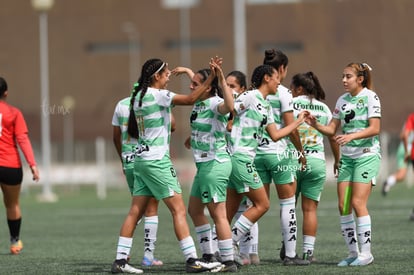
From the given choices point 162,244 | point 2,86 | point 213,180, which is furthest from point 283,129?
point 162,244

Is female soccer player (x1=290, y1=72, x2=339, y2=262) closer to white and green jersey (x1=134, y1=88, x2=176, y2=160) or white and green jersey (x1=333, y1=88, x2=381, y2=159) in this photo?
white and green jersey (x1=333, y1=88, x2=381, y2=159)

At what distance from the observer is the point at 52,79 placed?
218 feet

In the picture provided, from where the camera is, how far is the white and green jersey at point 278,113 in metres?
11.2

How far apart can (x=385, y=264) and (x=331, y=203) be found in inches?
630

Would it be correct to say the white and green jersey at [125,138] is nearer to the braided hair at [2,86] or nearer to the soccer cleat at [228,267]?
the soccer cleat at [228,267]

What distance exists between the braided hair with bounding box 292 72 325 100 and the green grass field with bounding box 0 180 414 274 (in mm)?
1917

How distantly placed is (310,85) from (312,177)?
1054 mm

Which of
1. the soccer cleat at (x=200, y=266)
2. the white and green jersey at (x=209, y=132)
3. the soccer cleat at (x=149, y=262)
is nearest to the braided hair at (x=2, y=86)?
the soccer cleat at (x=149, y=262)

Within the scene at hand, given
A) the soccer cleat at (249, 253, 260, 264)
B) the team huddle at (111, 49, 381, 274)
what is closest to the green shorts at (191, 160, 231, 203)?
the team huddle at (111, 49, 381, 274)

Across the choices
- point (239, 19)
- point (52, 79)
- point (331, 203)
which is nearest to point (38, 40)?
point (52, 79)

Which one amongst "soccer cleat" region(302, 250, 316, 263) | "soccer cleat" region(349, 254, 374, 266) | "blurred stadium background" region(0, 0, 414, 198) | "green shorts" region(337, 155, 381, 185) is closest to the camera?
"soccer cleat" region(349, 254, 374, 266)

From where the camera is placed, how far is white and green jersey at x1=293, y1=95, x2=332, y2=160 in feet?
38.1

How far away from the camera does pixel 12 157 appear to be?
44.2 feet

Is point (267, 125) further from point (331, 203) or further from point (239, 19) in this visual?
point (239, 19)
